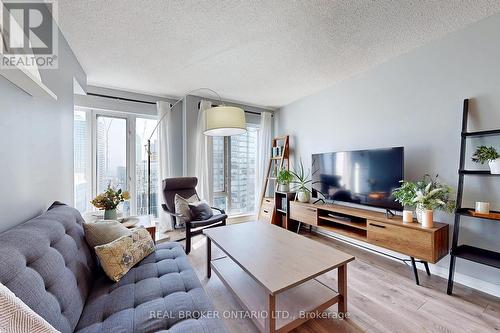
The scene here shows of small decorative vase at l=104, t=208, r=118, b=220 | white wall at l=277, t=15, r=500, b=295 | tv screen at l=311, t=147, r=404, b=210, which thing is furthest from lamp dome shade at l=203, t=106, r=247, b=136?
white wall at l=277, t=15, r=500, b=295

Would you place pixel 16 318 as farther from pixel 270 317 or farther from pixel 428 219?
pixel 428 219

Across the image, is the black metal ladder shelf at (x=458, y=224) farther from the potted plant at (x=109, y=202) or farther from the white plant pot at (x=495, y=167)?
the potted plant at (x=109, y=202)

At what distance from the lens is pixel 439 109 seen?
215 cm

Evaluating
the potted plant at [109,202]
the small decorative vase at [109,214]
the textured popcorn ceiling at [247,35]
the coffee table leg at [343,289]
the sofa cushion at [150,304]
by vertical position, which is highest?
the textured popcorn ceiling at [247,35]

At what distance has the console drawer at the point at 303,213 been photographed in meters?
3.00

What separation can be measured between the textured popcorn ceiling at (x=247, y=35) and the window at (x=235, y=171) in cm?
147

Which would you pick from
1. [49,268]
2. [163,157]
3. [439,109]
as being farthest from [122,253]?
[439,109]

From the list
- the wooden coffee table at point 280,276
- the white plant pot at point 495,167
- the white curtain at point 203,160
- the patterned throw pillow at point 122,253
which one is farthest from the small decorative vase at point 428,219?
the white curtain at point 203,160

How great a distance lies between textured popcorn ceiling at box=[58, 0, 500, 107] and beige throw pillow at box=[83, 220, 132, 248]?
166 cm

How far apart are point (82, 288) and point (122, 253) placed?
0.91 feet

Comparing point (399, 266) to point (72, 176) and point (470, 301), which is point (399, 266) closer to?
point (470, 301)

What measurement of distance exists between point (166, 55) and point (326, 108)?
241cm

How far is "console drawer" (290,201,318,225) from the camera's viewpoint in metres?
3.00

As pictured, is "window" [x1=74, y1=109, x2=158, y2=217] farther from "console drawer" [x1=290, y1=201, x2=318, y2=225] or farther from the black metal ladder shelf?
the black metal ladder shelf
